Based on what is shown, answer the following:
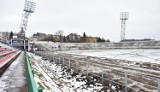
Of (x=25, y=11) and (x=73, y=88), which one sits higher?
(x=25, y=11)

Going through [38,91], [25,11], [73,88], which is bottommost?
[73,88]

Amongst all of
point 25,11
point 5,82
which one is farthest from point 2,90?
point 25,11

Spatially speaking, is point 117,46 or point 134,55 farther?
point 117,46

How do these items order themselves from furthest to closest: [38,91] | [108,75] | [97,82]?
[108,75] < [97,82] < [38,91]

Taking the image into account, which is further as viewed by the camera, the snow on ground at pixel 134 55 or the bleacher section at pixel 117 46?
the bleacher section at pixel 117 46

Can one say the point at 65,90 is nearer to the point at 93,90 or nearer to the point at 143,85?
the point at 93,90

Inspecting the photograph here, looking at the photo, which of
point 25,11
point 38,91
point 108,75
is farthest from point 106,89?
point 25,11

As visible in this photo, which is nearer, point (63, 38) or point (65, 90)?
point (65, 90)

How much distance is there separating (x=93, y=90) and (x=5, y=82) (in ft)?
13.3

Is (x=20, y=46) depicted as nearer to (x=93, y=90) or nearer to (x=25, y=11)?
(x=25, y=11)

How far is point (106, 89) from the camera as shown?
1059 centimetres

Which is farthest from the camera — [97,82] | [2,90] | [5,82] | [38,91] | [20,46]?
[20,46]

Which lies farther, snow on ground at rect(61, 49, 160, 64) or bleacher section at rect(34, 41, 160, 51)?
bleacher section at rect(34, 41, 160, 51)

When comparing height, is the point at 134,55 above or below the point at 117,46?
below
